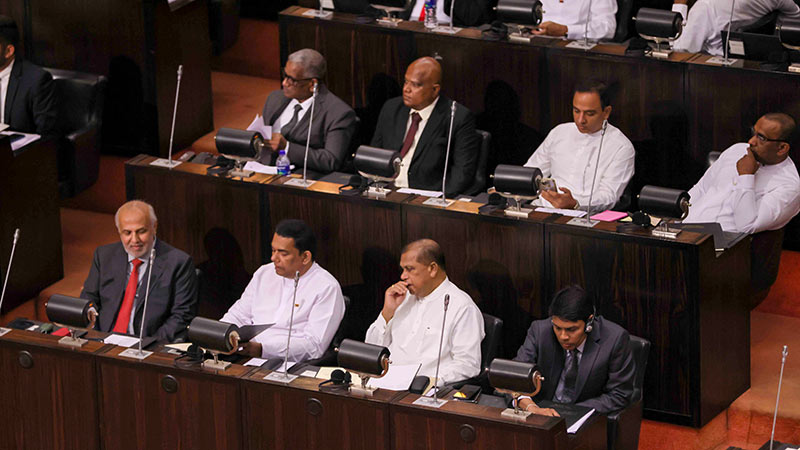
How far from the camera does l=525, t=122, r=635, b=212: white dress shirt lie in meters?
5.86

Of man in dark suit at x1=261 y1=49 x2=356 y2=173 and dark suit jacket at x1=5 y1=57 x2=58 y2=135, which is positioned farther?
dark suit jacket at x1=5 y1=57 x2=58 y2=135

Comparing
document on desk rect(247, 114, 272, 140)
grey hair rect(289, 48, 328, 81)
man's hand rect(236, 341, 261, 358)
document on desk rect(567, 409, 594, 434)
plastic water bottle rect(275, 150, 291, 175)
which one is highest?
grey hair rect(289, 48, 328, 81)

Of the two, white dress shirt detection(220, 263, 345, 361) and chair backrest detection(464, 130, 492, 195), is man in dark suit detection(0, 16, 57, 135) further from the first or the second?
chair backrest detection(464, 130, 492, 195)

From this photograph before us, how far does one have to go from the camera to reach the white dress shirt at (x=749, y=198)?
18.1ft

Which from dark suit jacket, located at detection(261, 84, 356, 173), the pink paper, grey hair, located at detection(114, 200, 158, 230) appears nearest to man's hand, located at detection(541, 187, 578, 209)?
the pink paper

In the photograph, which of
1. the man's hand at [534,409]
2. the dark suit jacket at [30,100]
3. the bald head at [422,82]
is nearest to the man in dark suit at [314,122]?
the bald head at [422,82]

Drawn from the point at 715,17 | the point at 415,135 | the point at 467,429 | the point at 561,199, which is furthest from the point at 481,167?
the point at 467,429

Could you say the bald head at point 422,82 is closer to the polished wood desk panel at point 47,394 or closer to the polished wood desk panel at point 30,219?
the polished wood desk panel at point 30,219

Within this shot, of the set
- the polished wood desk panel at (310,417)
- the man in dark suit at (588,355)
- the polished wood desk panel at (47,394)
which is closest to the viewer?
the polished wood desk panel at (310,417)

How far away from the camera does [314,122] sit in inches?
246

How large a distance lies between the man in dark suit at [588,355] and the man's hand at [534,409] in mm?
62

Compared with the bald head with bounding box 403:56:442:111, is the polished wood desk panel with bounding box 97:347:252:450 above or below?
below

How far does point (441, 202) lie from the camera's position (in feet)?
17.7

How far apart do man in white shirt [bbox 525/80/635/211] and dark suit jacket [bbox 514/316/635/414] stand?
94cm
